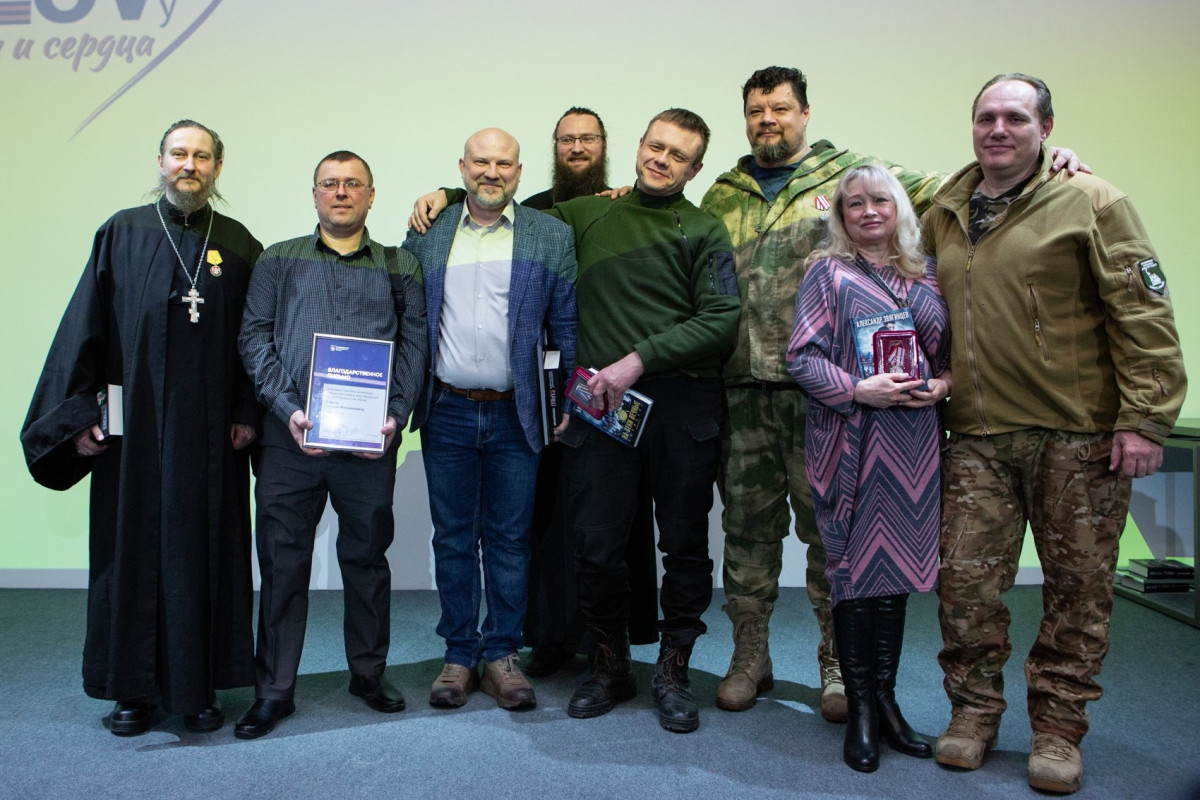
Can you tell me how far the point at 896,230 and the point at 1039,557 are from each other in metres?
0.93

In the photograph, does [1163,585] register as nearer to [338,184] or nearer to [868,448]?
[868,448]

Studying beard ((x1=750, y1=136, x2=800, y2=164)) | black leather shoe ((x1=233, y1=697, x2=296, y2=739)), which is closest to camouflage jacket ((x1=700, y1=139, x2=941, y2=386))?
beard ((x1=750, y1=136, x2=800, y2=164))

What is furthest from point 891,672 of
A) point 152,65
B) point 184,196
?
point 152,65

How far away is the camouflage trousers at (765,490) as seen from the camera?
2773mm

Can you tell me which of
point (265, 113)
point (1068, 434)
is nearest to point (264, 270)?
point (265, 113)

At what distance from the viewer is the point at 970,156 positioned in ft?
14.6

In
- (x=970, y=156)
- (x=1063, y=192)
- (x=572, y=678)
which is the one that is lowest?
(x=572, y=678)

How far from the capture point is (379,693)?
2.84 metres

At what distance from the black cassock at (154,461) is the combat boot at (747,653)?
1456mm

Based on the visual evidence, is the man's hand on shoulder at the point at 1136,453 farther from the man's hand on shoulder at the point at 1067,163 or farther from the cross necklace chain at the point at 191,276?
the cross necklace chain at the point at 191,276

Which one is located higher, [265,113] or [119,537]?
[265,113]

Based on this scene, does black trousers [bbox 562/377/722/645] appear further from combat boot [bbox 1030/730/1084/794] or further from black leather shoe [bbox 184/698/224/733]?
black leather shoe [bbox 184/698/224/733]

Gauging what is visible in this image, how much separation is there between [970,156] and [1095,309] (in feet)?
7.84

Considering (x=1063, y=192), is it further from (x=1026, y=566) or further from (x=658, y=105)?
(x=1026, y=566)
